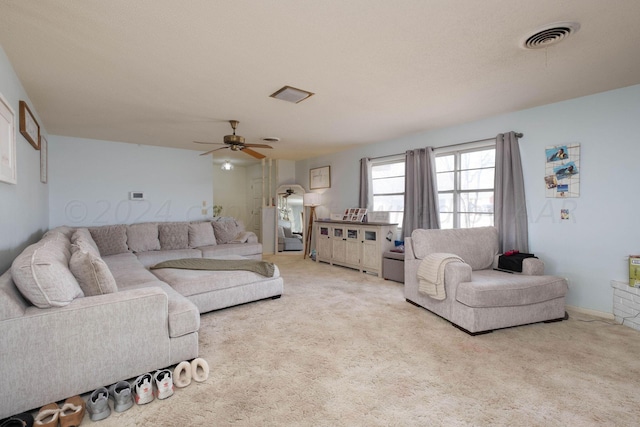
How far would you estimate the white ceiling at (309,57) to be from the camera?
179 centimetres

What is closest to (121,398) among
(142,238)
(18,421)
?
(18,421)

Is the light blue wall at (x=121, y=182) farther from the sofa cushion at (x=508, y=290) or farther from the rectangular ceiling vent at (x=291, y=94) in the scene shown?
the sofa cushion at (x=508, y=290)

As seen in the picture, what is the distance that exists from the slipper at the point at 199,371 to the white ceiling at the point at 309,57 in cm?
228

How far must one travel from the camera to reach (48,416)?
1.58m

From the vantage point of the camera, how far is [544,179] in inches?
139

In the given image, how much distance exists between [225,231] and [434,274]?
401cm

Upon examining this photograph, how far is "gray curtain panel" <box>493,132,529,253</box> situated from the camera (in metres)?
3.64

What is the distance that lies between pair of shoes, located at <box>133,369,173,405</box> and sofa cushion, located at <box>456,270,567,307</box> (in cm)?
248

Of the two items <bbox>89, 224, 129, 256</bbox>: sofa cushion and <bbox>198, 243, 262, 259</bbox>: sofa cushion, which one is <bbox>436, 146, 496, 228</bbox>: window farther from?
<bbox>89, 224, 129, 256</bbox>: sofa cushion

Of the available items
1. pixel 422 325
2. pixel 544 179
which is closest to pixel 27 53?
pixel 422 325

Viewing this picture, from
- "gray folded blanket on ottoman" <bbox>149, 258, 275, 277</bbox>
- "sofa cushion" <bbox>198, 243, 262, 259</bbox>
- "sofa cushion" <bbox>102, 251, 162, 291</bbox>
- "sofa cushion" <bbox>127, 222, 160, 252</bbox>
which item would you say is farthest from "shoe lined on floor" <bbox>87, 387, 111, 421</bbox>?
"sofa cushion" <bbox>127, 222, 160, 252</bbox>

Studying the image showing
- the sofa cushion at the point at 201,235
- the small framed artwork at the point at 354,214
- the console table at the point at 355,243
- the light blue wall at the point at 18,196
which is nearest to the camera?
the light blue wall at the point at 18,196

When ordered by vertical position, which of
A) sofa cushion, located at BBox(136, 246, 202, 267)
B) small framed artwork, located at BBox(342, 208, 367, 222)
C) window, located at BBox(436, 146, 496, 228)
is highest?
window, located at BBox(436, 146, 496, 228)

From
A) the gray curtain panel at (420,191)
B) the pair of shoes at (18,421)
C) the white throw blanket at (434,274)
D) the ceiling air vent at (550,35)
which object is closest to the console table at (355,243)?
the gray curtain panel at (420,191)
